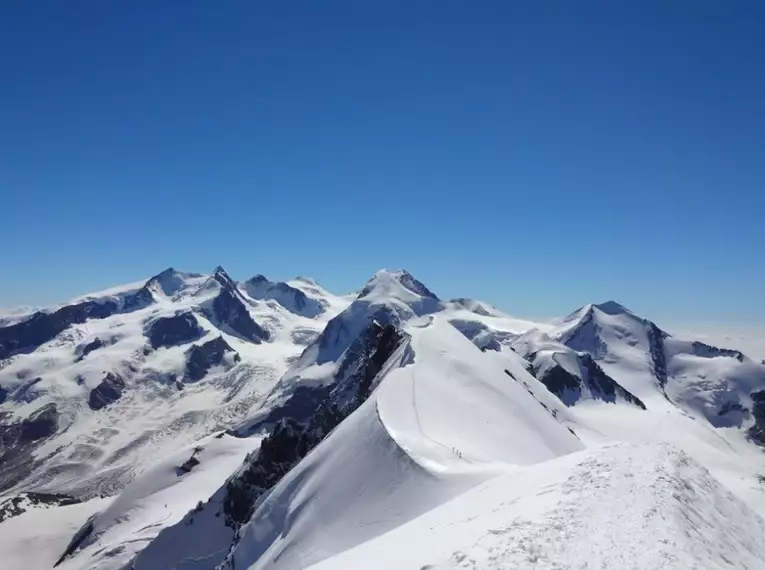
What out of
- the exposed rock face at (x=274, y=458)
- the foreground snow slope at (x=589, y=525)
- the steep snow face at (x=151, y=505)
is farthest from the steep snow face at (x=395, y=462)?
the steep snow face at (x=151, y=505)

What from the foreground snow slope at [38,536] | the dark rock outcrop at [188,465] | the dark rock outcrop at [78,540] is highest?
the dark rock outcrop at [188,465]

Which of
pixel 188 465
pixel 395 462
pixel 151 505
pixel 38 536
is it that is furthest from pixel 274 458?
pixel 38 536

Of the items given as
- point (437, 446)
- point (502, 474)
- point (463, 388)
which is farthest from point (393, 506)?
→ point (463, 388)

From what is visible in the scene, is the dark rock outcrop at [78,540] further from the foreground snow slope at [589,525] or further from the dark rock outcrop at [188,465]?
the foreground snow slope at [589,525]

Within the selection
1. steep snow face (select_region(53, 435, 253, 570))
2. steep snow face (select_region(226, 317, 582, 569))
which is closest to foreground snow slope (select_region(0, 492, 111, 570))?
→ steep snow face (select_region(53, 435, 253, 570))

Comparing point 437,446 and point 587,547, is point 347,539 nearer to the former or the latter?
point 437,446
